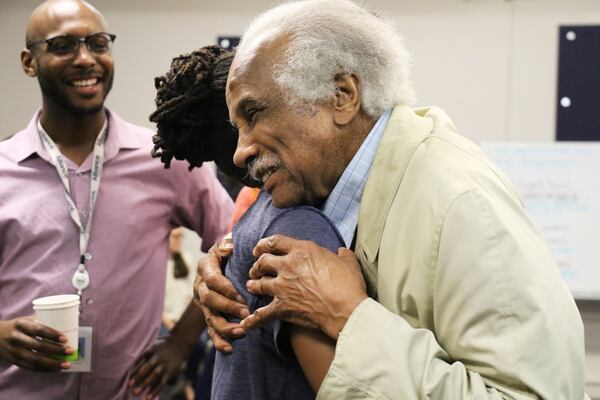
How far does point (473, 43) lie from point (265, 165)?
355 cm

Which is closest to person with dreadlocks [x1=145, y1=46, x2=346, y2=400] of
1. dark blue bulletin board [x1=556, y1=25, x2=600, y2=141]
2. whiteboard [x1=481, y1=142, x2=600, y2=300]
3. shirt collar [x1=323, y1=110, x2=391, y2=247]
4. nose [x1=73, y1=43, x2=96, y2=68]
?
shirt collar [x1=323, y1=110, x2=391, y2=247]

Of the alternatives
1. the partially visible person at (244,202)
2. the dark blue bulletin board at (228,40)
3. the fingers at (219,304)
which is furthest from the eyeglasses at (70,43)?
the dark blue bulletin board at (228,40)

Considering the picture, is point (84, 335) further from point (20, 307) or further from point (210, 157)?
point (210, 157)

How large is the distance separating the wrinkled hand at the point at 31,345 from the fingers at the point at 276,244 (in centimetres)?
104

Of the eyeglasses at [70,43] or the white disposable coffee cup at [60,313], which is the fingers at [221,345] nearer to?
the white disposable coffee cup at [60,313]

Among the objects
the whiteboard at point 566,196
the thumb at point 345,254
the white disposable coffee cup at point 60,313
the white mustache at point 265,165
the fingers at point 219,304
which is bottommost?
the whiteboard at point 566,196

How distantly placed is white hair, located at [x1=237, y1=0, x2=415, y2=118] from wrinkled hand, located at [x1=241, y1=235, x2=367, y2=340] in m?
0.28

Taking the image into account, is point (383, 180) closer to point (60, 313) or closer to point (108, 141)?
point (60, 313)

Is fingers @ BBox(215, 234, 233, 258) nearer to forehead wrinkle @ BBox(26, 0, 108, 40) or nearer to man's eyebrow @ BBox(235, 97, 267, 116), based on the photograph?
man's eyebrow @ BBox(235, 97, 267, 116)

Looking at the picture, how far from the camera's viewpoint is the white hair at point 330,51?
1195 millimetres

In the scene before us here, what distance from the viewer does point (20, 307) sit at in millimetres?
2111

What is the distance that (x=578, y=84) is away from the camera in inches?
174

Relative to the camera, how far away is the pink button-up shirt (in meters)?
2.12

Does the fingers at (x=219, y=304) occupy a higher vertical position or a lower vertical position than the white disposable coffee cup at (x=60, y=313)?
higher
